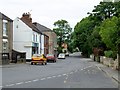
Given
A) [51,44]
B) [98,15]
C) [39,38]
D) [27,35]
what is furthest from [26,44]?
[51,44]

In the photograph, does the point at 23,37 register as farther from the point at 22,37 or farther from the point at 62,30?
the point at 62,30

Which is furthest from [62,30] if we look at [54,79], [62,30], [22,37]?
[54,79]

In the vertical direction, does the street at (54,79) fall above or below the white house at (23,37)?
below

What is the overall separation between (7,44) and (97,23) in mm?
23241

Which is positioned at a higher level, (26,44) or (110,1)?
(110,1)

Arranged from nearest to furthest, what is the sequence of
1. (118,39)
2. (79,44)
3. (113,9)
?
(118,39), (113,9), (79,44)

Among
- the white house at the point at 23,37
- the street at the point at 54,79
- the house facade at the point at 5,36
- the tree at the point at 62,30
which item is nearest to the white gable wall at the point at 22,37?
the white house at the point at 23,37

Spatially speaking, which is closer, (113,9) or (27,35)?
(113,9)

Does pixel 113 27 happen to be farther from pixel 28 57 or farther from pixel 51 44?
pixel 51 44

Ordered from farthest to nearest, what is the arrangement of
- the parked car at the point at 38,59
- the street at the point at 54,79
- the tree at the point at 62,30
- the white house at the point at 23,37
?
the tree at the point at 62,30
the white house at the point at 23,37
the parked car at the point at 38,59
the street at the point at 54,79

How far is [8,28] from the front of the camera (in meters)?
58.5

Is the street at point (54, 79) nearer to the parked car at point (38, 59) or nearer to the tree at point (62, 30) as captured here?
the parked car at point (38, 59)

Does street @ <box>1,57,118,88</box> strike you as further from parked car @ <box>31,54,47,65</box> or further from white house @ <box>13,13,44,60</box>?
white house @ <box>13,13,44,60</box>

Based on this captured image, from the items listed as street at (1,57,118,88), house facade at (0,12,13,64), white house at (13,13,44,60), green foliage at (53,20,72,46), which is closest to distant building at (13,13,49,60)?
white house at (13,13,44,60)
